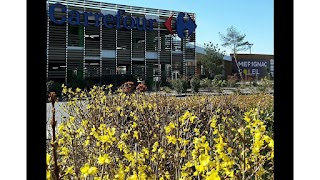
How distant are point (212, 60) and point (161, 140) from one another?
388 millimetres

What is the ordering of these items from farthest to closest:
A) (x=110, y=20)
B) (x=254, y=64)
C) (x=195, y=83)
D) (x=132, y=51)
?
(x=195, y=83) < (x=132, y=51) < (x=254, y=64) < (x=110, y=20)

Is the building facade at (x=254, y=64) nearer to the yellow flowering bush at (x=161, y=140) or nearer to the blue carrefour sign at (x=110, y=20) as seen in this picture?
the yellow flowering bush at (x=161, y=140)

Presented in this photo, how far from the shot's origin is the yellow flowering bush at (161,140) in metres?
1.00

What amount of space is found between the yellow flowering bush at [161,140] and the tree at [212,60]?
0.20 m

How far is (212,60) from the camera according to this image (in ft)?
5.01

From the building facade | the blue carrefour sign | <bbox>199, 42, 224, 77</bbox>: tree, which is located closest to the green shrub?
<bbox>199, 42, 224, 77</bbox>: tree

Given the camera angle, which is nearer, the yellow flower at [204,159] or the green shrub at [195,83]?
the yellow flower at [204,159]

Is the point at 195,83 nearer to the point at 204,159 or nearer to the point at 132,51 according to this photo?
the point at 132,51

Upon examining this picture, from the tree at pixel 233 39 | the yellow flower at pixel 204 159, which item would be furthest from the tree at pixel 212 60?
the yellow flower at pixel 204 159

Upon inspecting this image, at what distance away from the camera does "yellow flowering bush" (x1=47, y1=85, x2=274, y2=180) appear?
998 mm

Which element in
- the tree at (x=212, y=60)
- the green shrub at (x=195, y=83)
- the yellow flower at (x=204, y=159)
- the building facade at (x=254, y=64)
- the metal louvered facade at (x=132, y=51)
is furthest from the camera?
the green shrub at (x=195, y=83)

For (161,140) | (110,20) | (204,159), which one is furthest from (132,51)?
(204,159)
